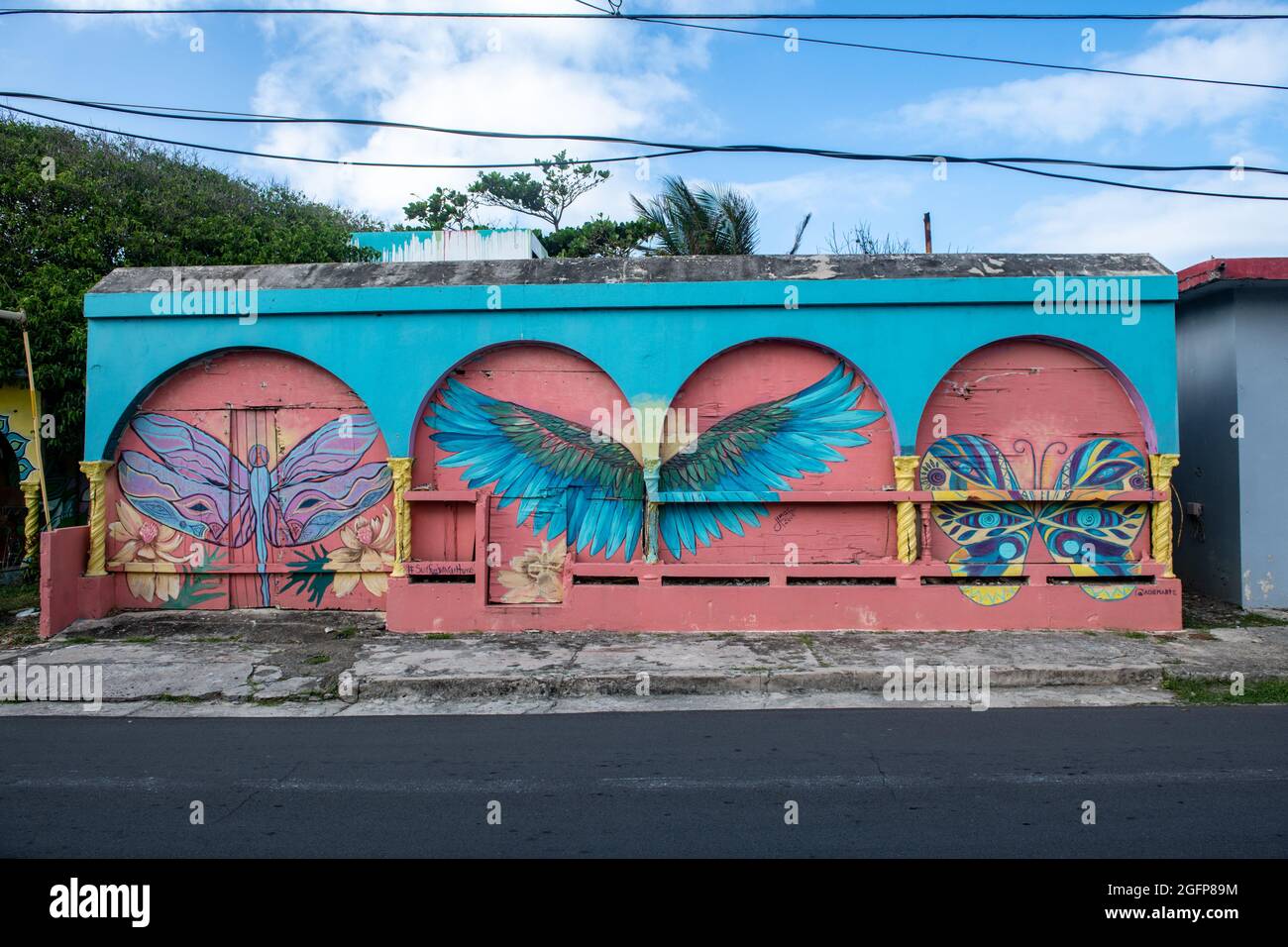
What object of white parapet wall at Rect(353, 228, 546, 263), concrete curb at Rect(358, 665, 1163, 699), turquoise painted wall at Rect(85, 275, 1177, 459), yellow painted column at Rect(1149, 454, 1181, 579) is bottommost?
concrete curb at Rect(358, 665, 1163, 699)

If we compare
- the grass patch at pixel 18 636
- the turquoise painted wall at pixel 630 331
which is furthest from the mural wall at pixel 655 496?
the grass patch at pixel 18 636

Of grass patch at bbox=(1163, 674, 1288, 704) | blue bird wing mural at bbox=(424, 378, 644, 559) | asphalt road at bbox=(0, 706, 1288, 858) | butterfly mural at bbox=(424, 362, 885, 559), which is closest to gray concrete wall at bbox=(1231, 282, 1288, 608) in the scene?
grass patch at bbox=(1163, 674, 1288, 704)

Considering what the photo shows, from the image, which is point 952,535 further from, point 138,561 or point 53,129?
point 53,129

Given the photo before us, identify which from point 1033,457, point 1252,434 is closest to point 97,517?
point 1033,457

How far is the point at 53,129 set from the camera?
18000mm

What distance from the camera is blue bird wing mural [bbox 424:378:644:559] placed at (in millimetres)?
9055

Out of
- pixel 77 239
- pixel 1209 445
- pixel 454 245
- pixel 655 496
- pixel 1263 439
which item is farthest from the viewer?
pixel 454 245

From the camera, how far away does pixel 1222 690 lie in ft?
A: 22.3

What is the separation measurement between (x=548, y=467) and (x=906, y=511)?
369 cm

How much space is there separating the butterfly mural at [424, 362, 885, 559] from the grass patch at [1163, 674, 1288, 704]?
353 cm

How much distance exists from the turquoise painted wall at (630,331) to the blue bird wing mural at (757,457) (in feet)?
1.68

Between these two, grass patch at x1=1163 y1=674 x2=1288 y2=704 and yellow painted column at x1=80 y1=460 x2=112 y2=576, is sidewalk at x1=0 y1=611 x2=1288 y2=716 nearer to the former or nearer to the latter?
grass patch at x1=1163 y1=674 x2=1288 y2=704

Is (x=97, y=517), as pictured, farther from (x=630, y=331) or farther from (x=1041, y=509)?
(x=1041, y=509)

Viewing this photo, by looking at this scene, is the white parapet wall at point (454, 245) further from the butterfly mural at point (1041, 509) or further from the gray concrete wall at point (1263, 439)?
the gray concrete wall at point (1263, 439)
